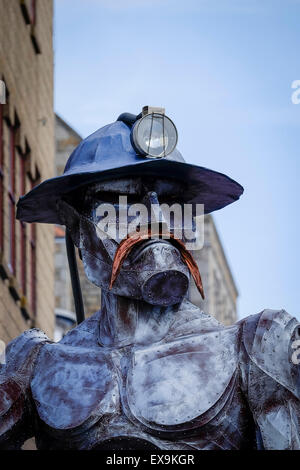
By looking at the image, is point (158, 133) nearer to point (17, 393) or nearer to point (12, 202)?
point (17, 393)

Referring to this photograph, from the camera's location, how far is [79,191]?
8.82 metres

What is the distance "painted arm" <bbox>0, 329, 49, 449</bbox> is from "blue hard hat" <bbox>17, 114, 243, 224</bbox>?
2.32ft

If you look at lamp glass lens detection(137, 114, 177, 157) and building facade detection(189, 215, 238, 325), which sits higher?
lamp glass lens detection(137, 114, 177, 157)

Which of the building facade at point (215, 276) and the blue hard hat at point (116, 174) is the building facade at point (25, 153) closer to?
the blue hard hat at point (116, 174)

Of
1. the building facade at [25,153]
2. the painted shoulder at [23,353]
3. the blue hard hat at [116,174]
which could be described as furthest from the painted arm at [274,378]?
the building facade at [25,153]

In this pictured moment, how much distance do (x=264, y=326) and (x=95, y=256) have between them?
95 centimetres

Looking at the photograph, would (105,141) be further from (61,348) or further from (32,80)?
(32,80)

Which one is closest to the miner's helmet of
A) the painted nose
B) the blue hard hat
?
the blue hard hat

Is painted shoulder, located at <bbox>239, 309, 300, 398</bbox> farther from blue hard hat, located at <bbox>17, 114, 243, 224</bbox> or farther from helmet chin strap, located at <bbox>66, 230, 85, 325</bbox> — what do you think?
helmet chin strap, located at <bbox>66, 230, 85, 325</bbox>

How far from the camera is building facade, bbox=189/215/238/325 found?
133 ft

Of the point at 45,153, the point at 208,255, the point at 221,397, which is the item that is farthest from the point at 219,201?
the point at 208,255

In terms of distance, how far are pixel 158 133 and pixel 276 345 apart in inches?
48.9

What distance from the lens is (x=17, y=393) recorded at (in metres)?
8.65

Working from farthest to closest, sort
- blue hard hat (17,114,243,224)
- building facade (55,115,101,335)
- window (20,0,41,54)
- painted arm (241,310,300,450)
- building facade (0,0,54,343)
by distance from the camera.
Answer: building facade (55,115,101,335), window (20,0,41,54), building facade (0,0,54,343), blue hard hat (17,114,243,224), painted arm (241,310,300,450)
